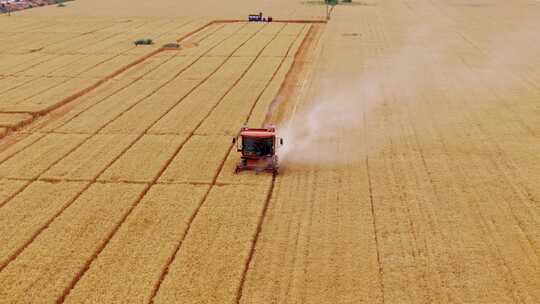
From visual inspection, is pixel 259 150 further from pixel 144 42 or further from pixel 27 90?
pixel 144 42

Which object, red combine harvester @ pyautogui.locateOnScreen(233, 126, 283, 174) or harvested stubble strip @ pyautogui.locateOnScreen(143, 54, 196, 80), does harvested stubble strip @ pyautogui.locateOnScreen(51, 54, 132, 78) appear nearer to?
harvested stubble strip @ pyautogui.locateOnScreen(143, 54, 196, 80)

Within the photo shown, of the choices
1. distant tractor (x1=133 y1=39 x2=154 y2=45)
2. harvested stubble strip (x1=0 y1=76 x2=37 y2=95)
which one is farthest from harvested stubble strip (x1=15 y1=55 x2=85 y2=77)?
distant tractor (x1=133 y1=39 x2=154 y2=45)

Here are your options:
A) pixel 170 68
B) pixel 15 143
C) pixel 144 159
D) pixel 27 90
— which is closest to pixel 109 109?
pixel 15 143

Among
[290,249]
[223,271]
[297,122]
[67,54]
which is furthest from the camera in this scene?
[67,54]

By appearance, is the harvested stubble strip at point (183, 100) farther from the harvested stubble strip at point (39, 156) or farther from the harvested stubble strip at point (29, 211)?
the harvested stubble strip at point (29, 211)

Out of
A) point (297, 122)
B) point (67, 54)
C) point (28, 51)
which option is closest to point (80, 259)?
point (297, 122)

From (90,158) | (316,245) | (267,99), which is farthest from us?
(267,99)

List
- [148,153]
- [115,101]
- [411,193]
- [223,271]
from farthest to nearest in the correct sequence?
1. [115,101]
2. [148,153]
3. [411,193]
4. [223,271]

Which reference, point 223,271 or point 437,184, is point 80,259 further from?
point 437,184
